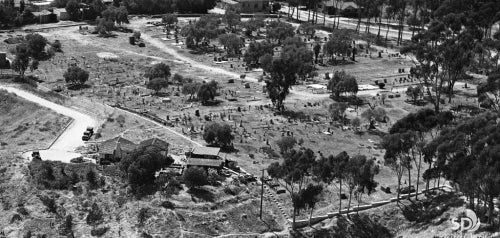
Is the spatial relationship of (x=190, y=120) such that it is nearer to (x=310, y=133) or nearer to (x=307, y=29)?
(x=310, y=133)

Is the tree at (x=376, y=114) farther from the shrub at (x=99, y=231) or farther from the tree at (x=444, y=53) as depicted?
the shrub at (x=99, y=231)

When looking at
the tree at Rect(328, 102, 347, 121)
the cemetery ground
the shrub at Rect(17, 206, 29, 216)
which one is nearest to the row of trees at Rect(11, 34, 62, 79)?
the cemetery ground

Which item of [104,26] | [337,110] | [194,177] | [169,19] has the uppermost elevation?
[169,19]

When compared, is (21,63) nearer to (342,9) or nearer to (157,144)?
(157,144)

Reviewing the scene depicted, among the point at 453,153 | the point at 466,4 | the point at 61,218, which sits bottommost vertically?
the point at 61,218

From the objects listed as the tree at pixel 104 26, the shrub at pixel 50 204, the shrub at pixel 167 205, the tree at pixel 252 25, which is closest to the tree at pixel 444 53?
the tree at pixel 252 25

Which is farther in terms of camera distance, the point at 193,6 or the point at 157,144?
the point at 193,6

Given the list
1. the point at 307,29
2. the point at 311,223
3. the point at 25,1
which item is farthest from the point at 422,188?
the point at 25,1

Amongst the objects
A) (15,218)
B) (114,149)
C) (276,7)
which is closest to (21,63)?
(114,149)
